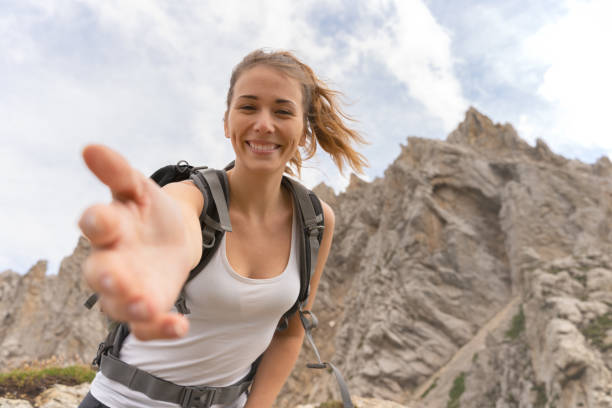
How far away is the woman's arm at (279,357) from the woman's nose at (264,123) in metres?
0.89

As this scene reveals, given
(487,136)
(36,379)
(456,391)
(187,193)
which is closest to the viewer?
(187,193)

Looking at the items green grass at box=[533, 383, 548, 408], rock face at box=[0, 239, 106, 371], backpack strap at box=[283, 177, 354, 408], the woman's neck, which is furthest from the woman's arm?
rock face at box=[0, 239, 106, 371]

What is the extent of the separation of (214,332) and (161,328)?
4.80 ft

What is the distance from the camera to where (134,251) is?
0.93 meters

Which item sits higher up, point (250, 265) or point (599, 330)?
point (599, 330)

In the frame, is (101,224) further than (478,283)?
No

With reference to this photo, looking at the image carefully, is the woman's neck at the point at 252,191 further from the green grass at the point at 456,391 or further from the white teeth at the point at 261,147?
the green grass at the point at 456,391

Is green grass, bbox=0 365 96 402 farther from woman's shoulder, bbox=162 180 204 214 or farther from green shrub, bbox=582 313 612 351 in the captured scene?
green shrub, bbox=582 313 612 351

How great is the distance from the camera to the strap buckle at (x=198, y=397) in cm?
224

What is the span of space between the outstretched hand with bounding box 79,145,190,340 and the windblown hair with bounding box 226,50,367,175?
160cm

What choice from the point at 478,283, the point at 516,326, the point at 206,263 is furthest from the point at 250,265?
the point at 478,283

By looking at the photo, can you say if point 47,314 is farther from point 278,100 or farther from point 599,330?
point 278,100

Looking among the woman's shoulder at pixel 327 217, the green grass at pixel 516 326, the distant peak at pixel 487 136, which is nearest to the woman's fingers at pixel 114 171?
the woman's shoulder at pixel 327 217

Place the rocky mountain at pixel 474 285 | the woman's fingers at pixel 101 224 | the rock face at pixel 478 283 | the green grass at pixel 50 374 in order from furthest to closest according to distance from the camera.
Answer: the rock face at pixel 478 283, the rocky mountain at pixel 474 285, the green grass at pixel 50 374, the woman's fingers at pixel 101 224
